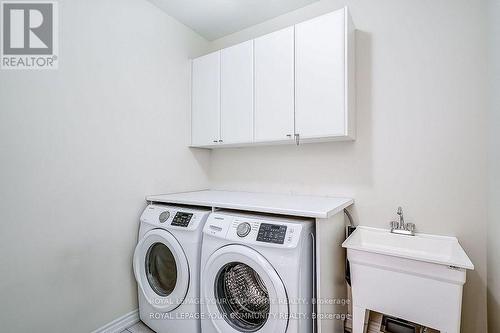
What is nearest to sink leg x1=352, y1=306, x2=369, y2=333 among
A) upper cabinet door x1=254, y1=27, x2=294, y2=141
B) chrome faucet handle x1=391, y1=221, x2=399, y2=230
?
chrome faucet handle x1=391, y1=221, x2=399, y2=230

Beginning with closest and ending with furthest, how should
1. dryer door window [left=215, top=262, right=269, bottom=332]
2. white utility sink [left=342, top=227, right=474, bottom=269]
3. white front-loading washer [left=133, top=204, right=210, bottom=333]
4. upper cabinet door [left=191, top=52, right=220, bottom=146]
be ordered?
white utility sink [left=342, top=227, right=474, bottom=269], dryer door window [left=215, top=262, right=269, bottom=332], white front-loading washer [left=133, top=204, right=210, bottom=333], upper cabinet door [left=191, top=52, right=220, bottom=146]

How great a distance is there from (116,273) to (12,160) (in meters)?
0.99

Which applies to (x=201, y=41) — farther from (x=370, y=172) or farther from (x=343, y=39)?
(x=370, y=172)

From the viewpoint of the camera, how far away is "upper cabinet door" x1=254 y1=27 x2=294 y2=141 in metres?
1.69

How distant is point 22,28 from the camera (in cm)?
133

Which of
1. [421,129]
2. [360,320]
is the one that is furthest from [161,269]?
[421,129]

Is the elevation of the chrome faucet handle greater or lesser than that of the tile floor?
greater

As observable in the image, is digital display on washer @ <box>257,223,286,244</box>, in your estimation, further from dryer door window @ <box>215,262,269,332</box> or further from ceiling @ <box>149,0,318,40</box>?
ceiling @ <box>149,0,318,40</box>

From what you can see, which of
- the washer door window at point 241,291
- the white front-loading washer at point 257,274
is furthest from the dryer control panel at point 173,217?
the washer door window at point 241,291

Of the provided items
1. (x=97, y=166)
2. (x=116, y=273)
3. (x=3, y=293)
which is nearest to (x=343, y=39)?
(x=97, y=166)

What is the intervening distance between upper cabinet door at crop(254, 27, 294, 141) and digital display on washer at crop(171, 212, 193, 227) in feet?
2.60

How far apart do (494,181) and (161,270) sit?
2.17 metres

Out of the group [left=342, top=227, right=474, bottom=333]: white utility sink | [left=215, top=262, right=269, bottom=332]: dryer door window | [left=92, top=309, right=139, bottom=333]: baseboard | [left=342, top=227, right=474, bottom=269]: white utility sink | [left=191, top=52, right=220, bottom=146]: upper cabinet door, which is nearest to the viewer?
[left=342, top=227, right=474, bottom=333]: white utility sink

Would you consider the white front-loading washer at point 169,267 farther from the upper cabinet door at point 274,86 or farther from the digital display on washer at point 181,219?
the upper cabinet door at point 274,86
